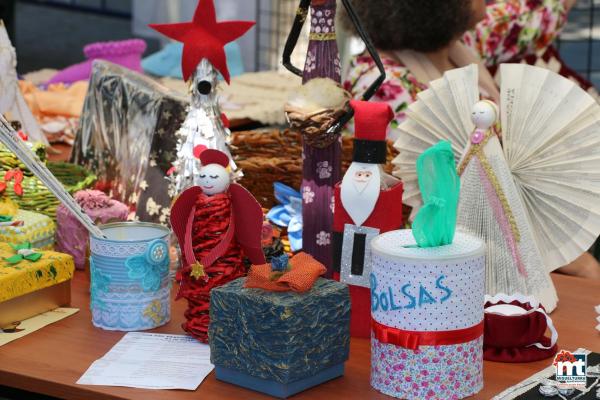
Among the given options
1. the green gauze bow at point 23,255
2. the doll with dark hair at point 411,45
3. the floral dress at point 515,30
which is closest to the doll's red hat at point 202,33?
the green gauze bow at point 23,255

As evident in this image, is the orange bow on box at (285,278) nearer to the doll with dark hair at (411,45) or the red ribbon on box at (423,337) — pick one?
the red ribbon on box at (423,337)

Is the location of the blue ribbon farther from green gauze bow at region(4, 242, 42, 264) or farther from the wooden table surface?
green gauze bow at region(4, 242, 42, 264)

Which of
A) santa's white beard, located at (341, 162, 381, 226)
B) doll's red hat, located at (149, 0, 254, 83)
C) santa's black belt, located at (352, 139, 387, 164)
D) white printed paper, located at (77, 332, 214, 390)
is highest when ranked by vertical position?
doll's red hat, located at (149, 0, 254, 83)

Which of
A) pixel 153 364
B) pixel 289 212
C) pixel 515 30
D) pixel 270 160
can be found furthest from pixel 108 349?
pixel 515 30

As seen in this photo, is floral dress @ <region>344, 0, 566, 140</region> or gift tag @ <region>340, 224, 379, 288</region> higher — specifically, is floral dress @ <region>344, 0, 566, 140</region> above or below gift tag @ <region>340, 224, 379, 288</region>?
above

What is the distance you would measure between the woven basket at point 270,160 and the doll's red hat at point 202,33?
21 cm

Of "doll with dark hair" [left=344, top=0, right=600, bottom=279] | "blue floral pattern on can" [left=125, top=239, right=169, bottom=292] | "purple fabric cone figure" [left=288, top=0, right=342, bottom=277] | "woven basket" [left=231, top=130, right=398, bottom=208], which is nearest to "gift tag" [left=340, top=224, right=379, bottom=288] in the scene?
"purple fabric cone figure" [left=288, top=0, right=342, bottom=277]

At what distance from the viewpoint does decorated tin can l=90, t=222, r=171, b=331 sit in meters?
1.19

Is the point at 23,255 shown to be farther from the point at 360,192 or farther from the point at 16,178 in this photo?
the point at 360,192

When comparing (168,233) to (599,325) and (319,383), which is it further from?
(599,325)

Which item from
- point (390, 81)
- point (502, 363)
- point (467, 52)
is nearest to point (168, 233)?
point (502, 363)

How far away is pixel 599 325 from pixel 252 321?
436mm

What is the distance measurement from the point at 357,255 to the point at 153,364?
252 mm

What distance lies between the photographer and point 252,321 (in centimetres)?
102
